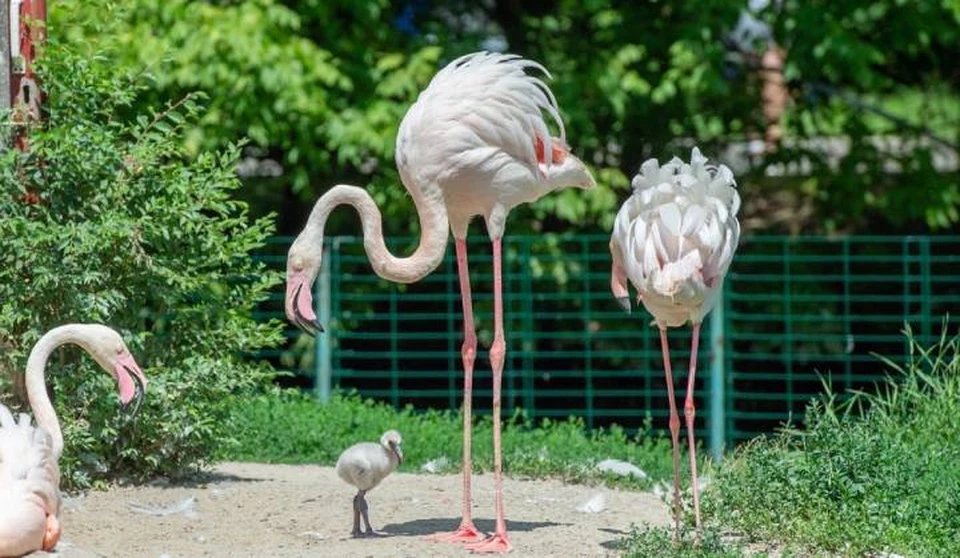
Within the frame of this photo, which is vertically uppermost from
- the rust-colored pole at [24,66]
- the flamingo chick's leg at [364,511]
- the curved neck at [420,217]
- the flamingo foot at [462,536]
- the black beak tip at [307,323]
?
the rust-colored pole at [24,66]

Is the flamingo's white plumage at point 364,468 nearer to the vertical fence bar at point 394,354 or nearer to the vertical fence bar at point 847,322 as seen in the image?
the vertical fence bar at point 394,354

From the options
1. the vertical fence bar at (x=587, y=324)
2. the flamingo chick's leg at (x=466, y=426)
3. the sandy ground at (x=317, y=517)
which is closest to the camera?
the sandy ground at (x=317, y=517)

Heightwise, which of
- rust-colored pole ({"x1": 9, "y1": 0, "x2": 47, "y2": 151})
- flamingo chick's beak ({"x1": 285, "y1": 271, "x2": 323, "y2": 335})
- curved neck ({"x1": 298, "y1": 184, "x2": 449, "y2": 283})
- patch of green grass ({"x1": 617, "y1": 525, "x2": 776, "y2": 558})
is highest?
rust-colored pole ({"x1": 9, "y1": 0, "x2": 47, "y2": 151})

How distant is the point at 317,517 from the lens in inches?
303

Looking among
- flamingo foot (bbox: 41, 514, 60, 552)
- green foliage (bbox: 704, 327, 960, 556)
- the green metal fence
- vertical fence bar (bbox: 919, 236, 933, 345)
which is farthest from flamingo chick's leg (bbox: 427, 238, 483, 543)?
vertical fence bar (bbox: 919, 236, 933, 345)

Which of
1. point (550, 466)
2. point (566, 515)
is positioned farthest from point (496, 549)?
point (550, 466)

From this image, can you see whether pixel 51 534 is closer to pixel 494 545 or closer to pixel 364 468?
pixel 364 468

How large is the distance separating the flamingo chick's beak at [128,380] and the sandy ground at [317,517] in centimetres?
63

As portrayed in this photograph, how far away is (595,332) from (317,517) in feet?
16.9

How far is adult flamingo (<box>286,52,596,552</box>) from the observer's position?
7.21 meters

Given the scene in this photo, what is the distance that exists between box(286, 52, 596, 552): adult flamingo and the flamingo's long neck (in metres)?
0.97

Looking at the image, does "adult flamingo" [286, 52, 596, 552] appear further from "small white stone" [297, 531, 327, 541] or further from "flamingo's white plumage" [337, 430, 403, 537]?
"small white stone" [297, 531, 327, 541]

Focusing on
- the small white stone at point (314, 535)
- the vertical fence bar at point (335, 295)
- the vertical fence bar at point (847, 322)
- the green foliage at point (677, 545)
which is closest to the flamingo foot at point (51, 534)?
the small white stone at point (314, 535)

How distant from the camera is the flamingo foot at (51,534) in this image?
6488 millimetres
